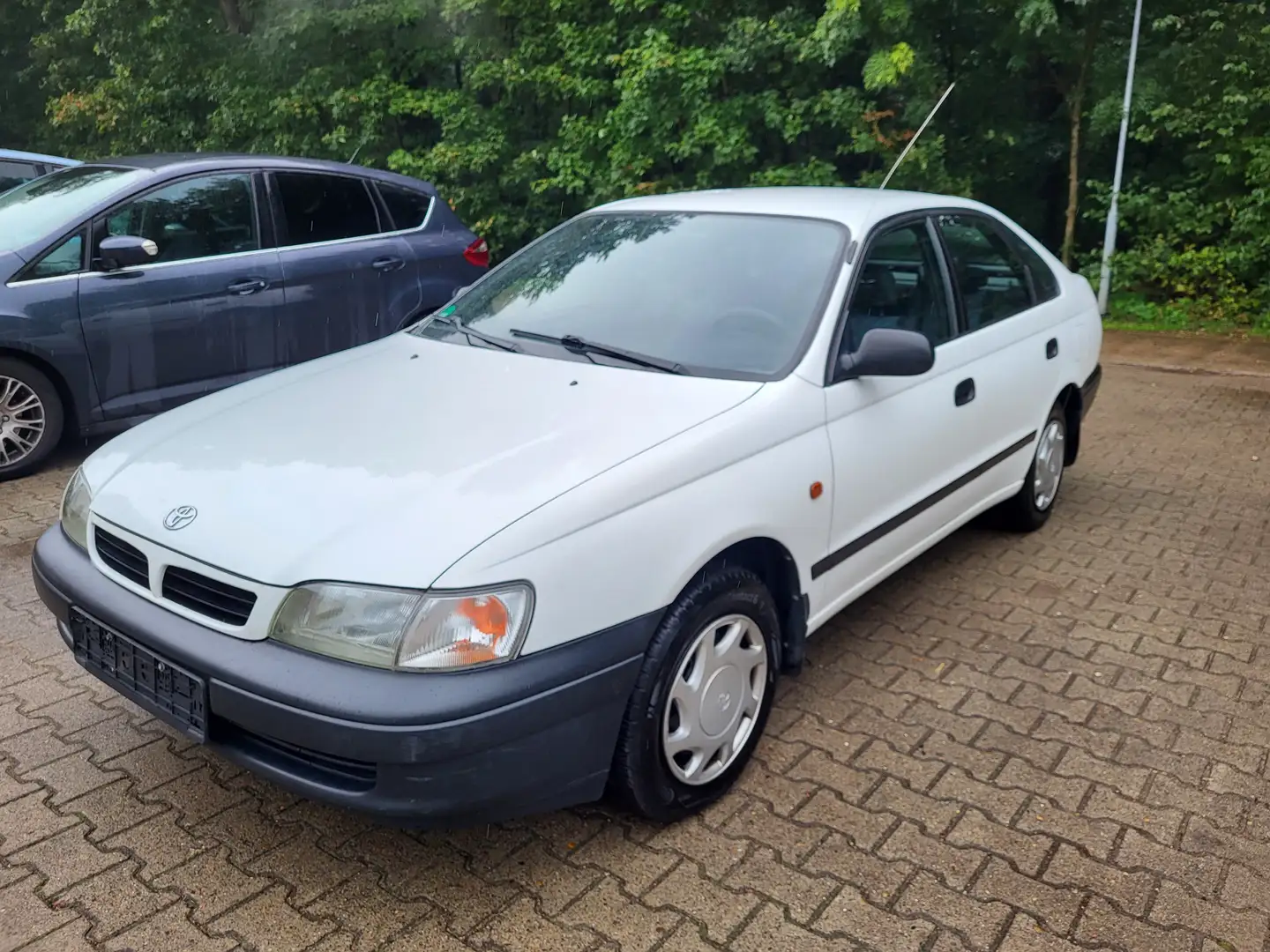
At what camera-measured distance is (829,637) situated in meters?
3.96

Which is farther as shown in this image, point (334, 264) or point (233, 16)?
point (233, 16)

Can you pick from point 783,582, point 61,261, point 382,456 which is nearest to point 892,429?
point 783,582

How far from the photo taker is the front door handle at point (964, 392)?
3828 mm

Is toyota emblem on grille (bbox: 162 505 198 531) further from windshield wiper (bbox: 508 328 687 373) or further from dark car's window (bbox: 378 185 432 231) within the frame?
dark car's window (bbox: 378 185 432 231)

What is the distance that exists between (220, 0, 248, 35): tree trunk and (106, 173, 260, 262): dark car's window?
9173mm

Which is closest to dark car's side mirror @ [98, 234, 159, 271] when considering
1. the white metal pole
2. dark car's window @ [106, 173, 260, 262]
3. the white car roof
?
dark car's window @ [106, 173, 260, 262]

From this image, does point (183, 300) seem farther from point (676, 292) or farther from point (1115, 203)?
point (1115, 203)

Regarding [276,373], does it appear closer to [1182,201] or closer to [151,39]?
[1182,201]

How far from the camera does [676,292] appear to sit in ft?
11.4

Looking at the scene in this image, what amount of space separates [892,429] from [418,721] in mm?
1918

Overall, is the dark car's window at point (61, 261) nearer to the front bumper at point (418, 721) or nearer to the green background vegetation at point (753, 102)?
the front bumper at point (418, 721)

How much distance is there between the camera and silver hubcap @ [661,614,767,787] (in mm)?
2715

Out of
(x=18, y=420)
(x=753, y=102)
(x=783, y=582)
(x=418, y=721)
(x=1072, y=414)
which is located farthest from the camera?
(x=753, y=102)

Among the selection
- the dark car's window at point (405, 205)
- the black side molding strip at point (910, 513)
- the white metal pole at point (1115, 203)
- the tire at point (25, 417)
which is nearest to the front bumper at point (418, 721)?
the black side molding strip at point (910, 513)
